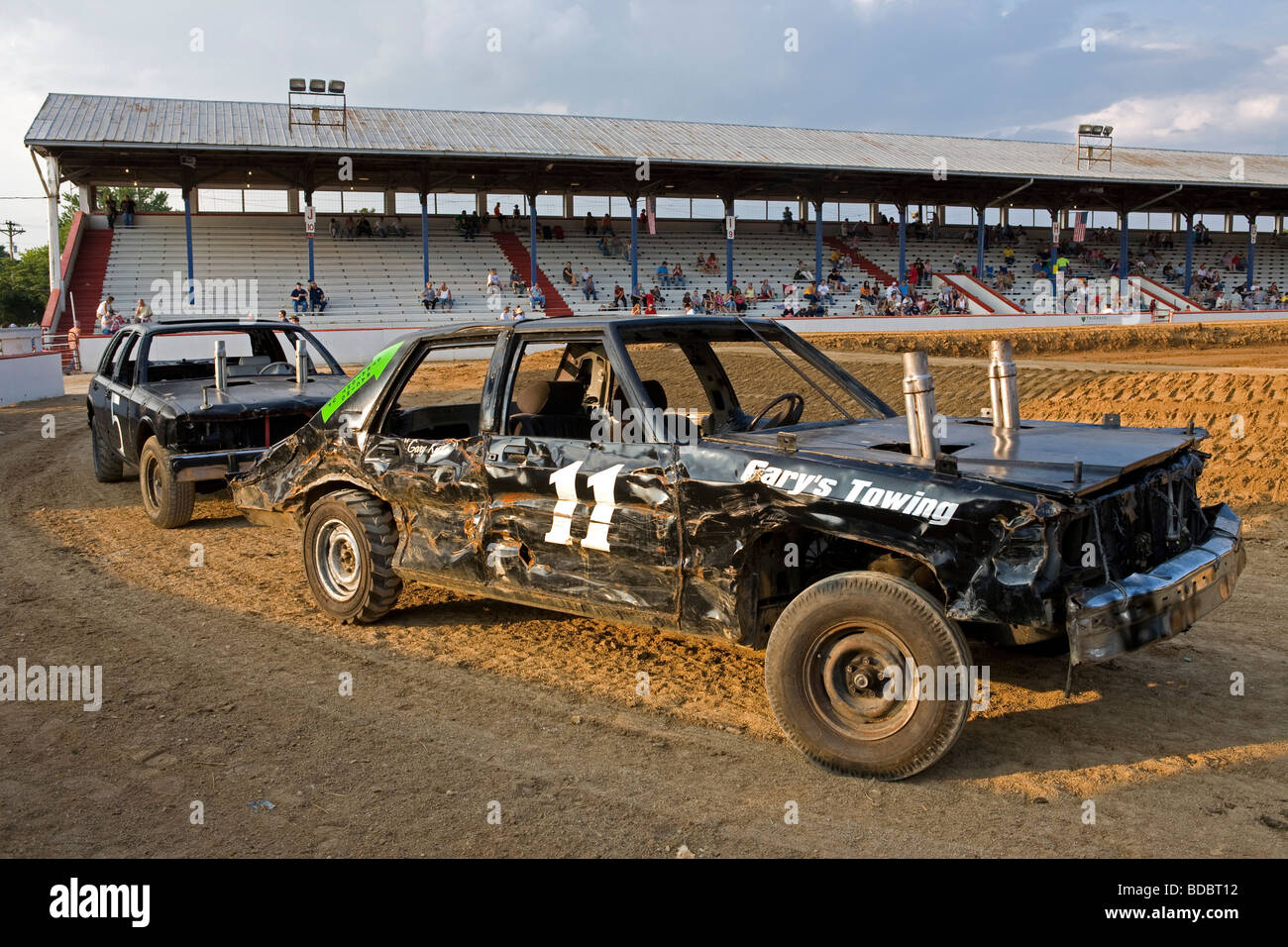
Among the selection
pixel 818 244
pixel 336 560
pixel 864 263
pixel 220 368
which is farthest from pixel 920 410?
pixel 864 263

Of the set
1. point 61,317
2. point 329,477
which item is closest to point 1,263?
point 61,317

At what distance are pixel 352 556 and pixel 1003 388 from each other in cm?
369

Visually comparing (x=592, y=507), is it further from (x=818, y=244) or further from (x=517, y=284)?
(x=818, y=244)

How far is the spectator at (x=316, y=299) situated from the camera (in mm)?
31609

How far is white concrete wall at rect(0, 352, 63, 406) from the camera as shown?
20016 mm

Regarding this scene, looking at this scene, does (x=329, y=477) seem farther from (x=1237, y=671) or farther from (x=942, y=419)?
(x=1237, y=671)

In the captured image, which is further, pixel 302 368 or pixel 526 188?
pixel 526 188

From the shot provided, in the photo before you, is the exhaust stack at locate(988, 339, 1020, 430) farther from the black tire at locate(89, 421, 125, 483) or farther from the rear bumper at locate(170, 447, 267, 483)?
the black tire at locate(89, 421, 125, 483)

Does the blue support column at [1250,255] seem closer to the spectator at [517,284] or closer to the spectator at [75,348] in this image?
the spectator at [517,284]

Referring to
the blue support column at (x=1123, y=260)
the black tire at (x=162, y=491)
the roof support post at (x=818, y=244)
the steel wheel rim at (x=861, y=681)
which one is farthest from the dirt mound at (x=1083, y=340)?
the steel wheel rim at (x=861, y=681)

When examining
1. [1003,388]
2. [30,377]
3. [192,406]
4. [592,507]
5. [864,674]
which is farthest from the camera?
[30,377]

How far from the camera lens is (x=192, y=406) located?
8.37 metres
